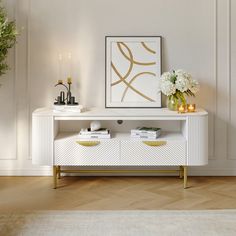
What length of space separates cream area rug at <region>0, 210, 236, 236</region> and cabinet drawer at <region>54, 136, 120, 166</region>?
0.78 meters

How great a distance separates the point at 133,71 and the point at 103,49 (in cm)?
40

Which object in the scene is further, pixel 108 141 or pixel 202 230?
pixel 108 141

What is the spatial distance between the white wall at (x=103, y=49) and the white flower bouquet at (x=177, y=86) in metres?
0.33

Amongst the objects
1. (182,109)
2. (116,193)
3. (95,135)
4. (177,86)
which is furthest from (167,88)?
(116,193)

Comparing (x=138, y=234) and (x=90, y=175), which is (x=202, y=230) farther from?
(x=90, y=175)

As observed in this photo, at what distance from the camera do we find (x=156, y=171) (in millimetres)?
4723

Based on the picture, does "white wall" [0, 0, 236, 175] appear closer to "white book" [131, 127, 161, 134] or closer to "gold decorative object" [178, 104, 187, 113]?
"gold decorative object" [178, 104, 187, 113]

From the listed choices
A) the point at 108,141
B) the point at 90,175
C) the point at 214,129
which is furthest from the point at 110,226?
the point at 214,129

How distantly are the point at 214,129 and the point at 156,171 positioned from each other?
2.70ft

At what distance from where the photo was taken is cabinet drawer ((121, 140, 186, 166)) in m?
4.38

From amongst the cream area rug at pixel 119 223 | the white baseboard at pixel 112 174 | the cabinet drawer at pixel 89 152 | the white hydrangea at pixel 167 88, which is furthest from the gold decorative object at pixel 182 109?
the cream area rug at pixel 119 223

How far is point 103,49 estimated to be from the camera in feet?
16.1

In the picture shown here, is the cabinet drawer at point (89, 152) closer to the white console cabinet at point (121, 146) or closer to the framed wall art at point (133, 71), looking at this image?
the white console cabinet at point (121, 146)

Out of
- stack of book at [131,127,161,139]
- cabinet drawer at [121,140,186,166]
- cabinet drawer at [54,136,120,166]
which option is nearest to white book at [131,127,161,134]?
stack of book at [131,127,161,139]
